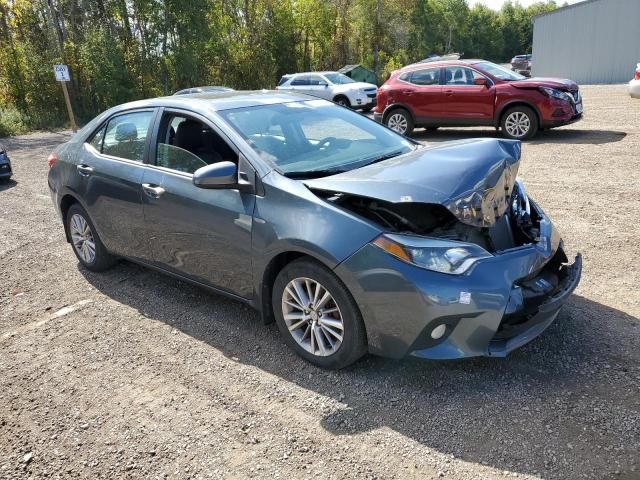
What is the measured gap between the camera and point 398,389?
317 centimetres

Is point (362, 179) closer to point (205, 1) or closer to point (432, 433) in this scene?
point (432, 433)

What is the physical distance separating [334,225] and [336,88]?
18.4m

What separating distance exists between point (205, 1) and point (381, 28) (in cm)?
2125

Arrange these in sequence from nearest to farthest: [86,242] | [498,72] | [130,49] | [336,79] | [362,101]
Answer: [86,242], [498,72], [362,101], [336,79], [130,49]

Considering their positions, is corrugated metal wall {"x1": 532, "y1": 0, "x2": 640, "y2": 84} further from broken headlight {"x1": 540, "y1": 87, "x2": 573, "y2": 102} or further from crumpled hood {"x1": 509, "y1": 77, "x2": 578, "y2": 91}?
broken headlight {"x1": 540, "y1": 87, "x2": 573, "y2": 102}

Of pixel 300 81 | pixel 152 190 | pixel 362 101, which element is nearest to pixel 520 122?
pixel 152 190

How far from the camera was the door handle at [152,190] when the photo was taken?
407 centimetres

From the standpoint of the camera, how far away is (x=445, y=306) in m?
2.85

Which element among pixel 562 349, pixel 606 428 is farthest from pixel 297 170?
pixel 606 428

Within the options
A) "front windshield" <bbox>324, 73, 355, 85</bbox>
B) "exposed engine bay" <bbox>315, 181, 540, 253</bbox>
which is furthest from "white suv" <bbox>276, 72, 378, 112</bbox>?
"exposed engine bay" <bbox>315, 181, 540, 253</bbox>

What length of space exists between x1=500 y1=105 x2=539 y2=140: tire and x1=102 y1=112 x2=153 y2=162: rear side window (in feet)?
28.2

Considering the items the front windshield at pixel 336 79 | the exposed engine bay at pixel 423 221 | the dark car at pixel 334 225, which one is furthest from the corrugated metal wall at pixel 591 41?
the exposed engine bay at pixel 423 221

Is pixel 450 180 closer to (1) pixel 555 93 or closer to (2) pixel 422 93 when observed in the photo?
(1) pixel 555 93

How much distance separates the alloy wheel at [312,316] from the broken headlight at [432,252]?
0.50 m
